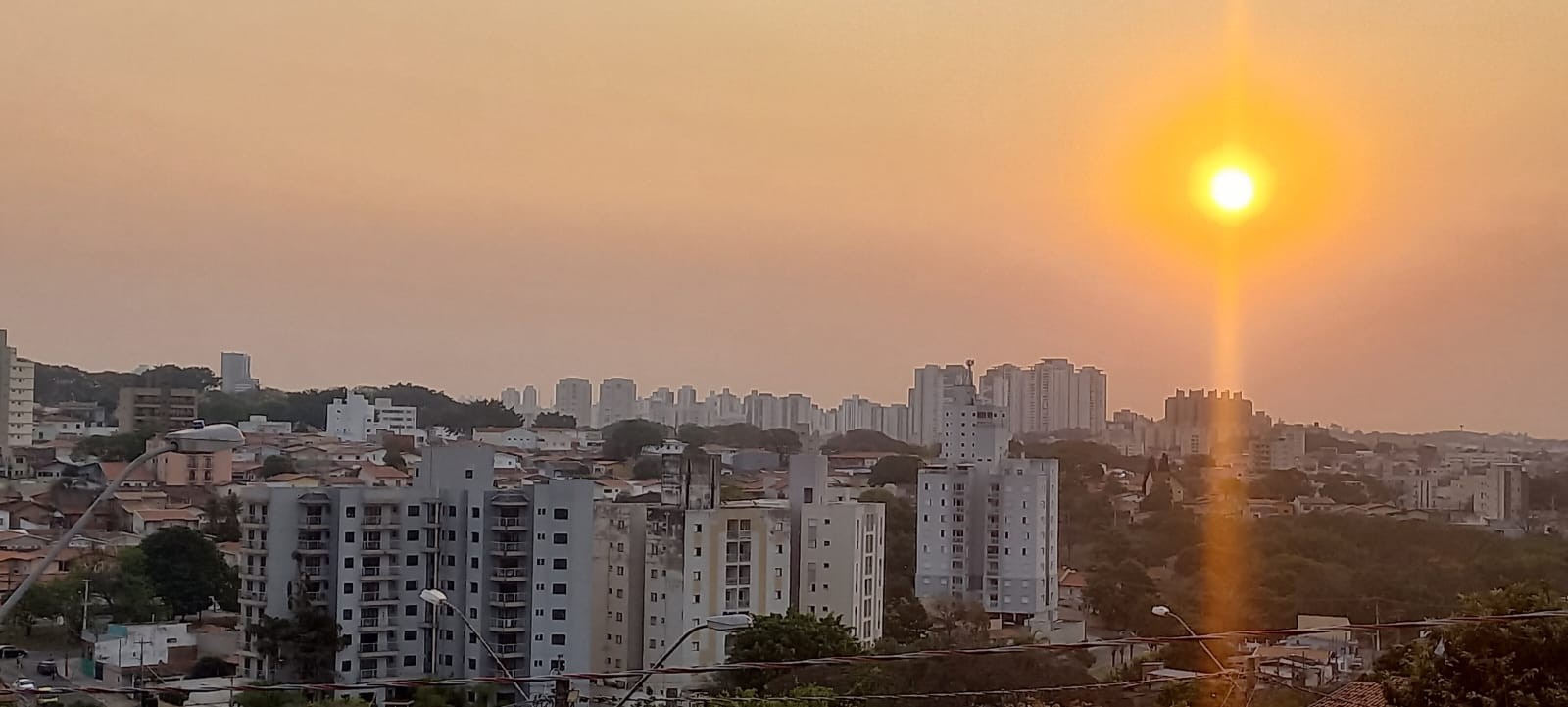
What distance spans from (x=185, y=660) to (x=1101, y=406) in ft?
83.2

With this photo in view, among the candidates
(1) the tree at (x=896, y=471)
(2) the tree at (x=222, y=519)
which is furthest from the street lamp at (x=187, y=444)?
(1) the tree at (x=896, y=471)

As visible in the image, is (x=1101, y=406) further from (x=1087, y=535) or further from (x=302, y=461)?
(x=302, y=461)

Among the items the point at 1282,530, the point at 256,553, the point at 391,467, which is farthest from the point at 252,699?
the point at 1282,530

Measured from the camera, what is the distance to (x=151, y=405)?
67.1 ft

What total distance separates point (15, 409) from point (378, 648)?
10.6m

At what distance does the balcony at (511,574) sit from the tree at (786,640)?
7.88ft

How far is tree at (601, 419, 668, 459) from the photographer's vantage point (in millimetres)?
31578

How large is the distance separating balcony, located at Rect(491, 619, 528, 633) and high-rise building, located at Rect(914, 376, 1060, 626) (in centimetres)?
827

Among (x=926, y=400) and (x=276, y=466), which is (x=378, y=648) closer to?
(x=276, y=466)

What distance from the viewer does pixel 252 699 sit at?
11266 mm

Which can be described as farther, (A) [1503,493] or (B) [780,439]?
(B) [780,439]

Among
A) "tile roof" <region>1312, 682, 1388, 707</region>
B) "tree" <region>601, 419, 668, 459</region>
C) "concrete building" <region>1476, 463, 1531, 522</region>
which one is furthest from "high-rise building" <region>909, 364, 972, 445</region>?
"tile roof" <region>1312, 682, 1388, 707</region>

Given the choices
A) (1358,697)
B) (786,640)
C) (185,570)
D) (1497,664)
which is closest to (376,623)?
(185,570)

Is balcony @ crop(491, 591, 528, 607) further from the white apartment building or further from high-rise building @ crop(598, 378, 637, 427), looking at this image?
high-rise building @ crop(598, 378, 637, 427)
